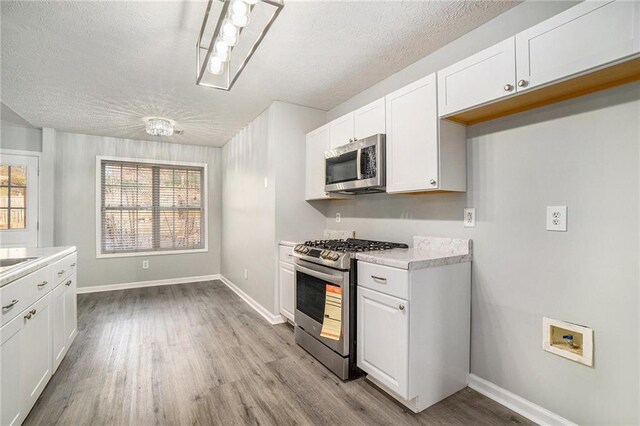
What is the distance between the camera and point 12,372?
1.53 metres

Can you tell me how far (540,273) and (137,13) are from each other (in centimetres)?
290

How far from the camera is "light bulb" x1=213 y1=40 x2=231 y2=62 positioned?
6.12 ft

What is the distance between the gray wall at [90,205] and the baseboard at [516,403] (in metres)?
4.70

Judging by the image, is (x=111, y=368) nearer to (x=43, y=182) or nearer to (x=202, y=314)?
(x=202, y=314)

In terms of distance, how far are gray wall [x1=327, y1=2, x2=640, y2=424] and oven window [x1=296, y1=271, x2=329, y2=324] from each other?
1.07m

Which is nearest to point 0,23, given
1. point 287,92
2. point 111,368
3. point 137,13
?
point 137,13

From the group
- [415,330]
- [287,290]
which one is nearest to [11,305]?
[287,290]

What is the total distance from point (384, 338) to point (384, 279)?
37 centimetres

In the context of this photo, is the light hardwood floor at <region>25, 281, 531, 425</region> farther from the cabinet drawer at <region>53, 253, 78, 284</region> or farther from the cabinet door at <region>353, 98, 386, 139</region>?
the cabinet door at <region>353, 98, 386, 139</region>

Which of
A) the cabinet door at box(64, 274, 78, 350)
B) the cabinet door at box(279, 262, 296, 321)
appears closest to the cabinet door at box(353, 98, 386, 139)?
the cabinet door at box(279, 262, 296, 321)

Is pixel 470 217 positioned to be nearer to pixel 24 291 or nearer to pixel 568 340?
pixel 568 340

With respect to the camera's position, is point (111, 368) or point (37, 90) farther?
point (37, 90)

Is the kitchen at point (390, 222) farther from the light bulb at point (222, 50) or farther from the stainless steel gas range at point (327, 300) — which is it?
the light bulb at point (222, 50)

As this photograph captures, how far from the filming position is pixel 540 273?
172 centimetres
